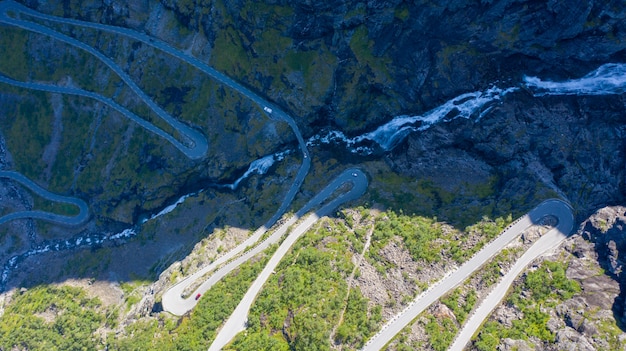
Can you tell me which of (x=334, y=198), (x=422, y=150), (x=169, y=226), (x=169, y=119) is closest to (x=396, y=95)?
(x=422, y=150)

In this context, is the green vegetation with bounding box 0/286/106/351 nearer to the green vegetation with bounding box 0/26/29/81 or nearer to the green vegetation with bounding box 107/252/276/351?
the green vegetation with bounding box 107/252/276/351

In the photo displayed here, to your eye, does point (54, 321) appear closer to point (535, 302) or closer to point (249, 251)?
point (249, 251)

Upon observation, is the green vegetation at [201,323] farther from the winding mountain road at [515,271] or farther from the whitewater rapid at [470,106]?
the winding mountain road at [515,271]

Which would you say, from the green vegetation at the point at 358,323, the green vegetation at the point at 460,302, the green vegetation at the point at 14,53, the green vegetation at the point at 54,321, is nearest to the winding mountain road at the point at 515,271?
the green vegetation at the point at 460,302

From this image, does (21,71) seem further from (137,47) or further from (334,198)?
(334,198)

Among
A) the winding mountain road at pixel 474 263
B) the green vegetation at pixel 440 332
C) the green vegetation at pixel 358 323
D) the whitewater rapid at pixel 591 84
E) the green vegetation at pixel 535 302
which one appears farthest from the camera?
the whitewater rapid at pixel 591 84
